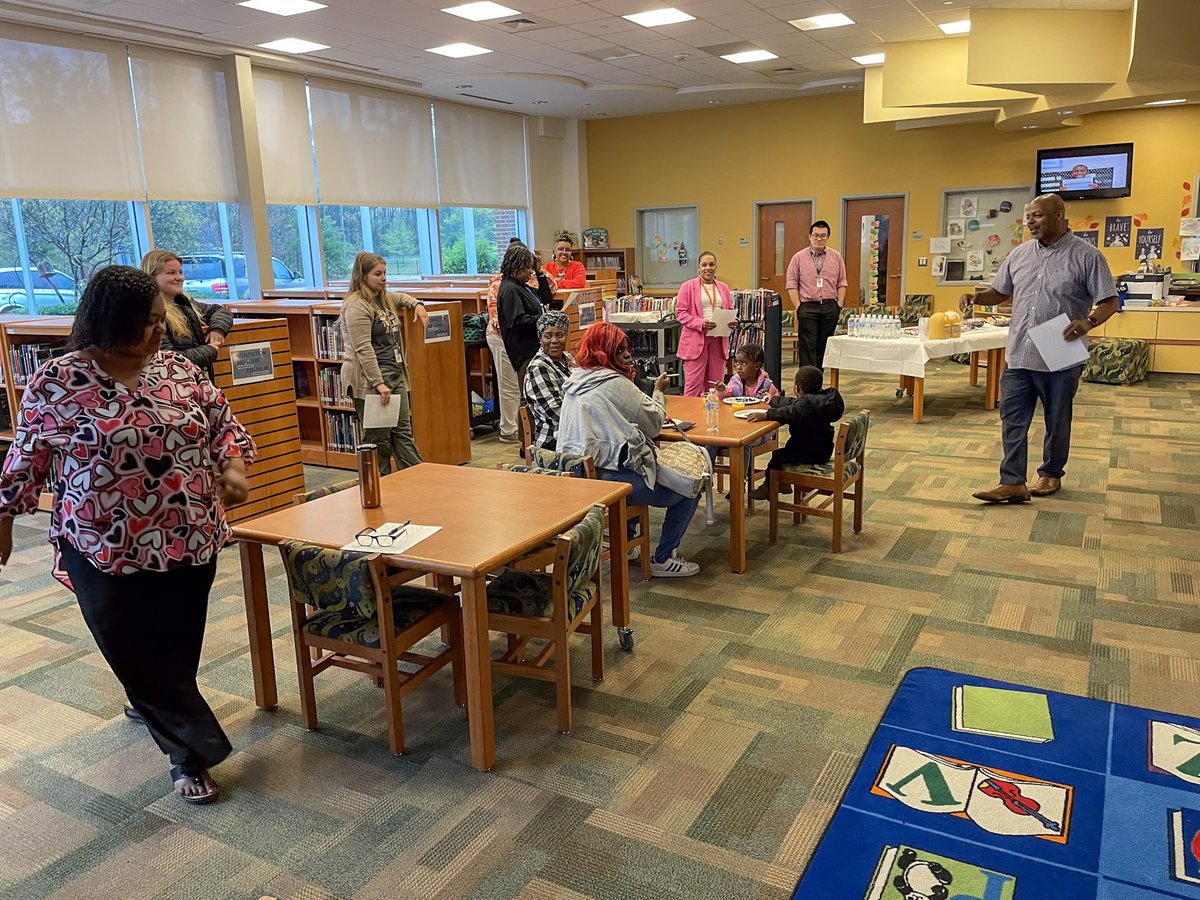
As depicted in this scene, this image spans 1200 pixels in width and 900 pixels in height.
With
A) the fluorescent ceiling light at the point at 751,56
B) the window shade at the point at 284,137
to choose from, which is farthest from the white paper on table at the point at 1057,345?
the window shade at the point at 284,137

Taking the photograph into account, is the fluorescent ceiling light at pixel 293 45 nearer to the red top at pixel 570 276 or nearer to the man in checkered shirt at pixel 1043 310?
the red top at pixel 570 276

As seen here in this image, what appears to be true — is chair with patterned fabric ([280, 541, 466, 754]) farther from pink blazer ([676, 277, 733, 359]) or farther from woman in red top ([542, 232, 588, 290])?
woman in red top ([542, 232, 588, 290])

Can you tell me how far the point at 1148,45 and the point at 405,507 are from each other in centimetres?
710

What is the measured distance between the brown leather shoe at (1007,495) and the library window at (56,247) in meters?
7.65

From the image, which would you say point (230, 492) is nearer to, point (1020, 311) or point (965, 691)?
point (965, 691)

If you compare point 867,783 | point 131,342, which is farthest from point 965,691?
point 131,342

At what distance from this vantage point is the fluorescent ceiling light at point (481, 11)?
7.58 m

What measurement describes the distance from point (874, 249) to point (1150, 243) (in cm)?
339

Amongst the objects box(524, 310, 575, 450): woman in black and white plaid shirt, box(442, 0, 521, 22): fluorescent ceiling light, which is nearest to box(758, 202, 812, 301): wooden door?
box(442, 0, 521, 22): fluorescent ceiling light

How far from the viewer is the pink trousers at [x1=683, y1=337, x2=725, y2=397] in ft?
23.1

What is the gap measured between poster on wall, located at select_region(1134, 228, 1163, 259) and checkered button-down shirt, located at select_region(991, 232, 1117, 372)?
6.98m

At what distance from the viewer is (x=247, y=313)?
6.59m

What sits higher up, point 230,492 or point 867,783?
point 230,492

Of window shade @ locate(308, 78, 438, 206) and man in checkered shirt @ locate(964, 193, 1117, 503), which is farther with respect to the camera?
window shade @ locate(308, 78, 438, 206)
